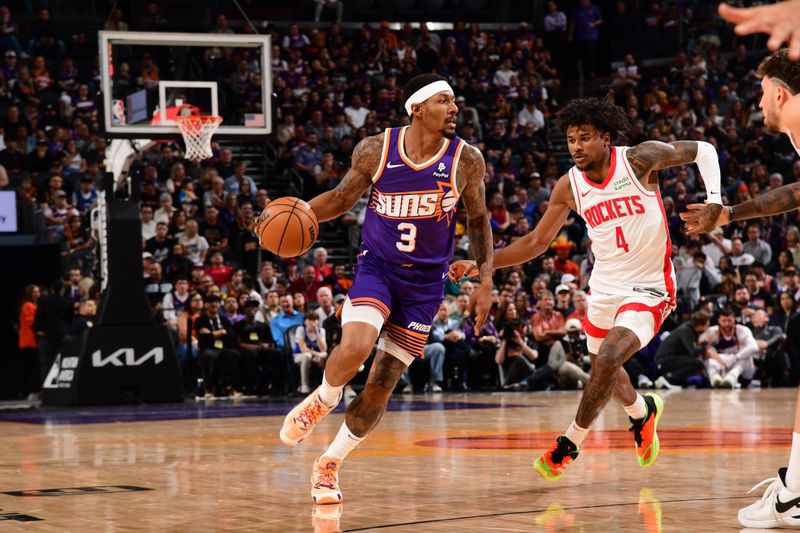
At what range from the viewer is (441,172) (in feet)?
20.6

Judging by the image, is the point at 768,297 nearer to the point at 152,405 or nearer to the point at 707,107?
the point at 707,107

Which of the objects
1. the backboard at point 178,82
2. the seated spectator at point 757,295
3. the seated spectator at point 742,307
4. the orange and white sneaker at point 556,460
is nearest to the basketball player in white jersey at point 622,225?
the orange and white sneaker at point 556,460

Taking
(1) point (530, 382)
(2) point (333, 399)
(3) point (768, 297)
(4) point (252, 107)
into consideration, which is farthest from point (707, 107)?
(2) point (333, 399)

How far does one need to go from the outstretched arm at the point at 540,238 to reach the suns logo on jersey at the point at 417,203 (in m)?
0.73

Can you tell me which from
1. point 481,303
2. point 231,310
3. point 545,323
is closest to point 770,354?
point 545,323

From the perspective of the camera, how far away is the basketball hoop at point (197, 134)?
13859 mm

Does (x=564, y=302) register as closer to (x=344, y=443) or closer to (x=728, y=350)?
(x=728, y=350)

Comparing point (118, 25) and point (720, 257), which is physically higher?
point (118, 25)

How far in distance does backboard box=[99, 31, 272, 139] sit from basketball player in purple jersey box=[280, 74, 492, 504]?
746 centimetres

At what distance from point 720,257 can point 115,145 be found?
976 centimetres

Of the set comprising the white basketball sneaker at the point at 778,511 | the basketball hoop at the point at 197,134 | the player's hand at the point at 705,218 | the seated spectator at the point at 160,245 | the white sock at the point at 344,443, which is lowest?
the white basketball sneaker at the point at 778,511

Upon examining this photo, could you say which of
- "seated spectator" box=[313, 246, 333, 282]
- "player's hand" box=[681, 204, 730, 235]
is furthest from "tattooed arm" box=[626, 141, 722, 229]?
"seated spectator" box=[313, 246, 333, 282]

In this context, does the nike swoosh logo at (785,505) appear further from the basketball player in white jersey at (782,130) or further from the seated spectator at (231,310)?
the seated spectator at (231,310)

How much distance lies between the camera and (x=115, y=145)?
14664 mm
